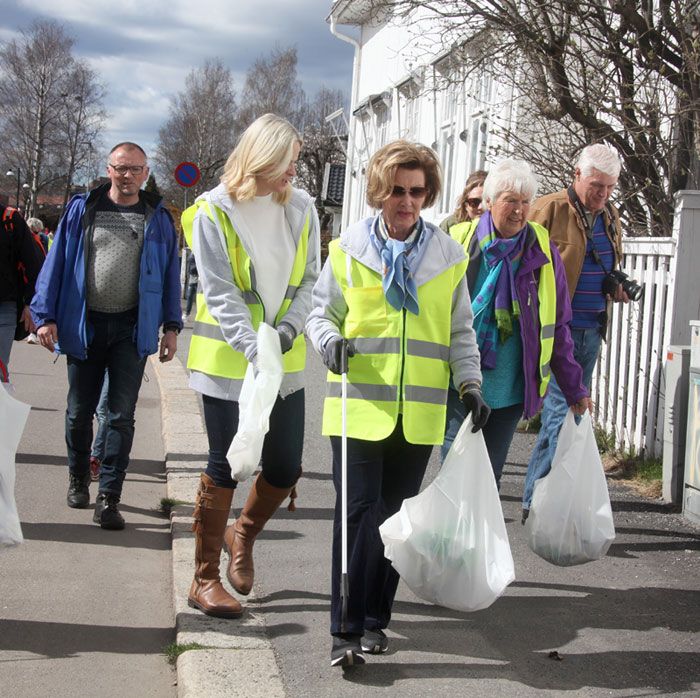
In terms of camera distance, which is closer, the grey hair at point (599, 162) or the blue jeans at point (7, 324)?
the grey hair at point (599, 162)

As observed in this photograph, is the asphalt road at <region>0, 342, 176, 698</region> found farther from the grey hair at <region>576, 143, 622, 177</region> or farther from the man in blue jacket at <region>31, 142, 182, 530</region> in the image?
the grey hair at <region>576, 143, 622, 177</region>

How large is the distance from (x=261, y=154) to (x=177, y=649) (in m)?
1.86

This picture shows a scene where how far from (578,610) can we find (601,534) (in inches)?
13.8

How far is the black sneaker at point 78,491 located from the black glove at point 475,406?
Result: 2991 mm

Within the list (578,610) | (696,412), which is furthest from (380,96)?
(578,610)

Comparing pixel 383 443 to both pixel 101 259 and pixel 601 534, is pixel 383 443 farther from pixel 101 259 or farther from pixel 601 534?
pixel 101 259

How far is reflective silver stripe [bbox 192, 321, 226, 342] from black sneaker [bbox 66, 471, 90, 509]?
211 cm

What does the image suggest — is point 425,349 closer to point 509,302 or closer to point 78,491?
point 509,302

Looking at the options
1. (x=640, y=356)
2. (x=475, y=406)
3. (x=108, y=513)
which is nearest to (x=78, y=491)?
(x=108, y=513)

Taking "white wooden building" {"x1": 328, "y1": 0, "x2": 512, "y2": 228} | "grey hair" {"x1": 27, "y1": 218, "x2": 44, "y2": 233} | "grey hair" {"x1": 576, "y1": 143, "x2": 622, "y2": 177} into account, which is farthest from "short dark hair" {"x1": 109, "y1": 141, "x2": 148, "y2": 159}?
"grey hair" {"x1": 27, "y1": 218, "x2": 44, "y2": 233}

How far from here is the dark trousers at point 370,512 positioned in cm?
413

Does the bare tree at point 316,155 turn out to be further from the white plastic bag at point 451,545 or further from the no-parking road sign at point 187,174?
the white plastic bag at point 451,545

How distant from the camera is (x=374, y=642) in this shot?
13.8ft

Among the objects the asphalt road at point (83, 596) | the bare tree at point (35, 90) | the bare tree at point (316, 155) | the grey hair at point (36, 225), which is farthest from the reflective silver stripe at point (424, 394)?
the bare tree at point (35, 90)
